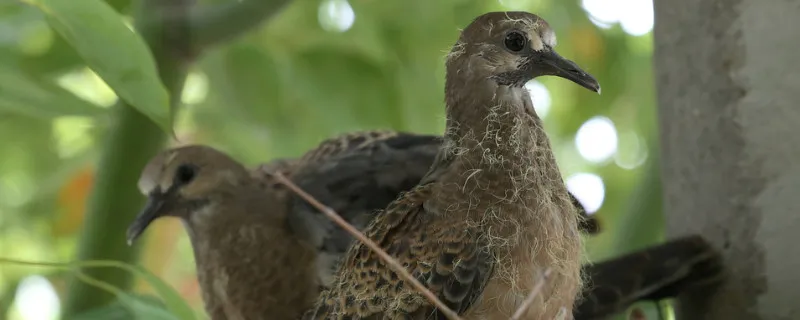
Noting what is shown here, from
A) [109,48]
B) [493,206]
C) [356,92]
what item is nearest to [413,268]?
[493,206]

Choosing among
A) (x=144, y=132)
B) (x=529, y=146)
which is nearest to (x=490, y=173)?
(x=529, y=146)

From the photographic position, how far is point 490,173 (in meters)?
0.40

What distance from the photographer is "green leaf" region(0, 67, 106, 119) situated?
0.47 meters

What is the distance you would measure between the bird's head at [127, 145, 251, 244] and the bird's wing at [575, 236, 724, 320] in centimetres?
23

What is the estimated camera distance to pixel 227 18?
642 millimetres

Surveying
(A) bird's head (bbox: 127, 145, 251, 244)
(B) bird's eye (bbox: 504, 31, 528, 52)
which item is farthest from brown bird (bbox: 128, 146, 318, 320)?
(B) bird's eye (bbox: 504, 31, 528, 52)

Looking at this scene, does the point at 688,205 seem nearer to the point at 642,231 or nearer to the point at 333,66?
the point at 642,231

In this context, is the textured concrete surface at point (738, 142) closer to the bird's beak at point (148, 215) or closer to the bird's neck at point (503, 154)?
the bird's neck at point (503, 154)

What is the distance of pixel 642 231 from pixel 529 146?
0.39 meters

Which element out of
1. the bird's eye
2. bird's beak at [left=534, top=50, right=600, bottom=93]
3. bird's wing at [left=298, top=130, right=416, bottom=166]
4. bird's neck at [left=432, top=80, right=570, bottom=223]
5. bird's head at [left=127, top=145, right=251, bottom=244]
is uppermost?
the bird's eye

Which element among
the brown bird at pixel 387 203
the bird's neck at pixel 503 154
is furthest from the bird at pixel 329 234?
the bird's neck at pixel 503 154

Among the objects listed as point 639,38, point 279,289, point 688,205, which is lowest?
point 279,289

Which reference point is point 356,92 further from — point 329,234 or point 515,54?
point 515,54

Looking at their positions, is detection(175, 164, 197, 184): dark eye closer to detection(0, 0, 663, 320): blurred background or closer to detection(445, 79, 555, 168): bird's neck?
detection(0, 0, 663, 320): blurred background
